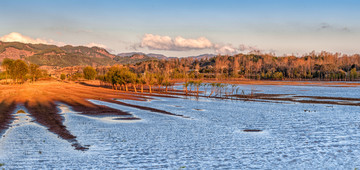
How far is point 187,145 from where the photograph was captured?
17141 mm

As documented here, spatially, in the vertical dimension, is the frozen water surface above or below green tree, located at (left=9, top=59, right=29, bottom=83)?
below

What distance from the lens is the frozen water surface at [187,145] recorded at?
13359mm

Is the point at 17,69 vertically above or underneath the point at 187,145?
above

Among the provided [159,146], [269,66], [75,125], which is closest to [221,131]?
[159,146]

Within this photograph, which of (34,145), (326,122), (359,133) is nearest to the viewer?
(34,145)

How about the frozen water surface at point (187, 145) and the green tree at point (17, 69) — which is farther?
A: the green tree at point (17, 69)

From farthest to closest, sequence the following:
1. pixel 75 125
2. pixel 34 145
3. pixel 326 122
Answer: pixel 326 122
pixel 75 125
pixel 34 145

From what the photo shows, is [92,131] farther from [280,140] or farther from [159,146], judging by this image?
[280,140]

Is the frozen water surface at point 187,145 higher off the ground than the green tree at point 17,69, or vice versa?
the green tree at point 17,69

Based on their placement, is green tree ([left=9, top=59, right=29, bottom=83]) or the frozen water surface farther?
green tree ([left=9, top=59, right=29, bottom=83])

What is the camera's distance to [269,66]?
199750 millimetres

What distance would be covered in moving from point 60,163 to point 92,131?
820 centimetres

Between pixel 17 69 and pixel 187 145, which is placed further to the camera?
pixel 17 69

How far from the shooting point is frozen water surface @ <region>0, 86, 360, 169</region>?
13.4 meters
